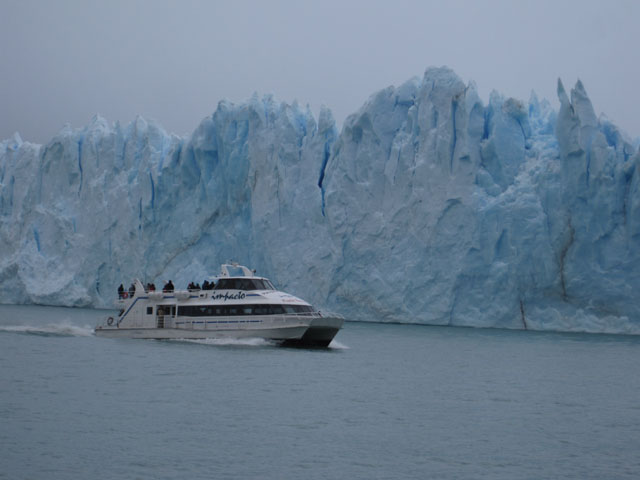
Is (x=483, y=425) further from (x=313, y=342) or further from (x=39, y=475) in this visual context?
(x=313, y=342)

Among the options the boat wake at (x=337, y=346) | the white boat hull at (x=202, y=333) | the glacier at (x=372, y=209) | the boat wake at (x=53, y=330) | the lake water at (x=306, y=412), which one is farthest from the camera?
the glacier at (x=372, y=209)

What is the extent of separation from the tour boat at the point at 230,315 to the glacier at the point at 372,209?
10541mm

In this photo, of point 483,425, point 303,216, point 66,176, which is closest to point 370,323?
point 303,216

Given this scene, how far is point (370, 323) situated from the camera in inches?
1372

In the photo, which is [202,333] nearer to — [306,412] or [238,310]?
[238,310]

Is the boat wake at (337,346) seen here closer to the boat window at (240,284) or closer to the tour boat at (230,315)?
the tour boat at (230,315)

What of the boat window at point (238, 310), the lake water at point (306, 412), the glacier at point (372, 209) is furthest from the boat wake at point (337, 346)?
the glacier at point (372, 209)

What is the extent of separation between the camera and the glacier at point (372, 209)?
97.7 ft

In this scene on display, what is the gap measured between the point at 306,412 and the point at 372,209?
21.0 metres

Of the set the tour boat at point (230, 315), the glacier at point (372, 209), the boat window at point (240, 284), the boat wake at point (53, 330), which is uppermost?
the glacier at point (372, 209)

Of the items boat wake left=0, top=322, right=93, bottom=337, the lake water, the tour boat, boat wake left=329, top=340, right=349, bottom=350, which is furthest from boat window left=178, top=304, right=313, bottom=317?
boat wake left=0, top=322, right=93, bottom=337

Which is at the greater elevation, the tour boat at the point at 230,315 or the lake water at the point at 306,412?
the tour boat at the point at 230,315

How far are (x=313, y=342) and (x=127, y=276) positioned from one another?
734 inches

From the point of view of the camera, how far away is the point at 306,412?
1274 cm
